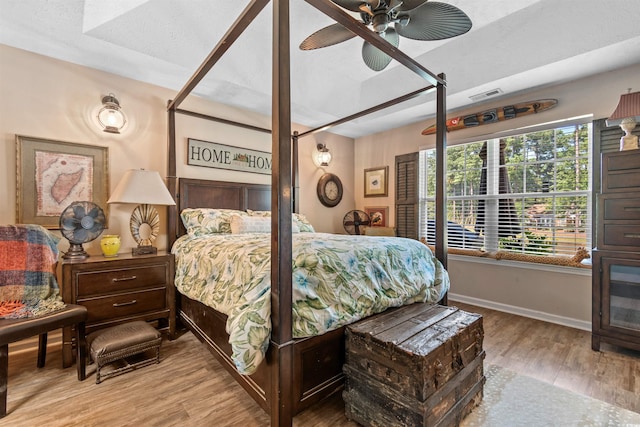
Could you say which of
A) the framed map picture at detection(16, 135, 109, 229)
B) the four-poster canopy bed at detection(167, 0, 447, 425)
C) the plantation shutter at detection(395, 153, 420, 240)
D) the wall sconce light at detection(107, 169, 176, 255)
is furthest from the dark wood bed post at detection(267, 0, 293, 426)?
the plantation shutter at detection(395, 153, 420, 240)

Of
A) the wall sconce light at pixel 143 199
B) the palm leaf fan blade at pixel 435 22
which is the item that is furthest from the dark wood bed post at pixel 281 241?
the wall sconce light at pixel 143 199

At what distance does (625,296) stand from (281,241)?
274 cm

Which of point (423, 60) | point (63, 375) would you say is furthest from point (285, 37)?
point (63, 375)

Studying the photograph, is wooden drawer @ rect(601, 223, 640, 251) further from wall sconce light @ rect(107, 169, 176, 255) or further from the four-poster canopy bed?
wall sconce light @ rect(107, 169, 176, 255)

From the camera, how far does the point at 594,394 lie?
5.78 feet

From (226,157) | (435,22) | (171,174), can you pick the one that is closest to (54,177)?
(171,174)

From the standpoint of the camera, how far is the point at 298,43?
275 centimetres

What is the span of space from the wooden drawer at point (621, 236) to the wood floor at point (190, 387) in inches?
33.0

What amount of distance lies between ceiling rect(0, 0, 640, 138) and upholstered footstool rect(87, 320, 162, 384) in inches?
82.6

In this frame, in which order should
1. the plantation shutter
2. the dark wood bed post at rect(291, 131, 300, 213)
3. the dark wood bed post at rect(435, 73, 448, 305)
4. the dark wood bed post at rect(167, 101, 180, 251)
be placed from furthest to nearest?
the plantation shutter < the dark wood bed post at rect(291, 131, 300, 213) < the dark wood bed post at rect(167, 101, 180, 251) < the dark wood bed post at rect(435, 73, 448, 305)

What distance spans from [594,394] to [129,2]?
161 inches

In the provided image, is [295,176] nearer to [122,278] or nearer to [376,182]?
[376,182]

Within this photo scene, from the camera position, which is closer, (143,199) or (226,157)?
(143,199)

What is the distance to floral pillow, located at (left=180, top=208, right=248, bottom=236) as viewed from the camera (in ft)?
9.41
